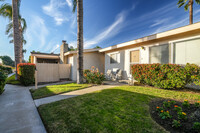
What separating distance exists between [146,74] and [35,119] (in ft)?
19.3

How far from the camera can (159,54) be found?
5961 millimetres

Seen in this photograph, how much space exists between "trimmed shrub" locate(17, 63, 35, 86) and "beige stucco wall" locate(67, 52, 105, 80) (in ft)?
12.2

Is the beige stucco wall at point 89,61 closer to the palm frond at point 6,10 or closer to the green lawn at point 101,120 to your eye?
the green lawn at point 101,120

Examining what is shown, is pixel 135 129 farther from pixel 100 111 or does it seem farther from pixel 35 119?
pixel 35 119

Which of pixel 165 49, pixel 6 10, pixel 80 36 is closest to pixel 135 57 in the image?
pixel 165 49

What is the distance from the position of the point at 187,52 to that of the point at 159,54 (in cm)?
142

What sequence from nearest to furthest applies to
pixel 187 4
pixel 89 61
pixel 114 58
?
1. pixel 114 58
2. pixel 187 4
3. pixel 89 61

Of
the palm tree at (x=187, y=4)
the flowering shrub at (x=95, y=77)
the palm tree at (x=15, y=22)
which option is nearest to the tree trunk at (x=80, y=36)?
the flowering shrub at (x=95, y=77)

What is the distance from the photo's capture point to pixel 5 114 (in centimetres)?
256

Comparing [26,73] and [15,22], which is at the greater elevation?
[15,22]

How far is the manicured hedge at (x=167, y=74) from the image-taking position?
4008 millimetres

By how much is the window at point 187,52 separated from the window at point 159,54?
0.47 metres

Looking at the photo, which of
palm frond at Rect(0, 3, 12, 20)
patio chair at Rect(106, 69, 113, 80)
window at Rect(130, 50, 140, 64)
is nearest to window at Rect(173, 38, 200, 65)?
window at Rect(130, 50, 140, 64)

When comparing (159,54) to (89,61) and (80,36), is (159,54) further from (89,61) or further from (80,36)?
(89,61)
